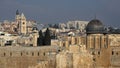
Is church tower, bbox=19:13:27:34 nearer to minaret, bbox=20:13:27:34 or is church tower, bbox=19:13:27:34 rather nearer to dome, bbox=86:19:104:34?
minaret, bbox=20:13:27:34

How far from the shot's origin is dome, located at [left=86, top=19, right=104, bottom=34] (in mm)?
48056

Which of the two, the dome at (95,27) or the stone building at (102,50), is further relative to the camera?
the dome at (95,27)

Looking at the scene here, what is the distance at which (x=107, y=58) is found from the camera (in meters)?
36.6

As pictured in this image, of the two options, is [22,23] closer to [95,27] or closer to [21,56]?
[95,27]

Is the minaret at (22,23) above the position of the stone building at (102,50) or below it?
above

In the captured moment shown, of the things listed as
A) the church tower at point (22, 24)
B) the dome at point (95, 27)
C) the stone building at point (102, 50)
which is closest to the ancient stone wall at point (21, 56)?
the stone building at point (102, 50)

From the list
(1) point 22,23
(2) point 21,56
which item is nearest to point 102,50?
(2) point 21,56

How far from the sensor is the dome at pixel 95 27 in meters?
48.1

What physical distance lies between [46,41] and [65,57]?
75.5 feet

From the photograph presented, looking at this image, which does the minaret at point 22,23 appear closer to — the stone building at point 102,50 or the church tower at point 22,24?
the church tower at point 22,24

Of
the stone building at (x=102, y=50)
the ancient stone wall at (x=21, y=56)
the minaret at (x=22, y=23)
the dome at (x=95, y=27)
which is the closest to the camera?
the stone building at (x=102, y=50)

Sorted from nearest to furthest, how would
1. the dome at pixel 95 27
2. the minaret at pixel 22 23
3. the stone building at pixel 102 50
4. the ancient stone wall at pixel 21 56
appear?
1. the stone building at pixel 102 50
2. the ancient stone wall at pixel 21 56
3. the dome at pixel 95 27
4. the minaret at pixel 22 23

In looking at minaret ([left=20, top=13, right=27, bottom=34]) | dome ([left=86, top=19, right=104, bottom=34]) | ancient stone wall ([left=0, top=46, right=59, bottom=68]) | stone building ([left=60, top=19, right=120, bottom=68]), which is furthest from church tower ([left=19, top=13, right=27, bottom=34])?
ancient stone wall ([left=0, top=46, right=59, bottom=68])

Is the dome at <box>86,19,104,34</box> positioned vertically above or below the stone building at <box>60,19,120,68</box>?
above
